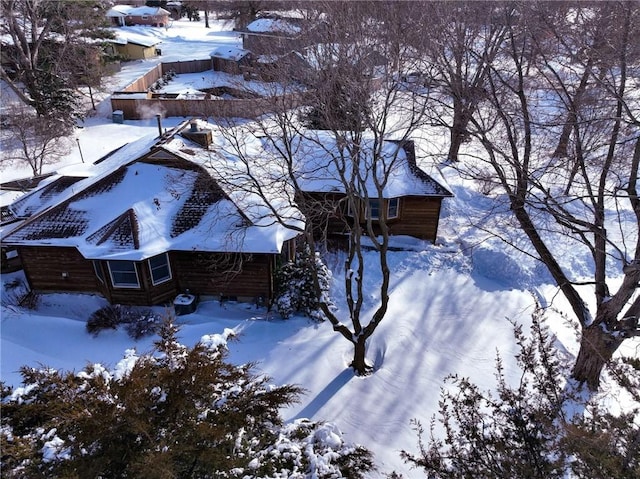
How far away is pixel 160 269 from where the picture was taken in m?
13.0

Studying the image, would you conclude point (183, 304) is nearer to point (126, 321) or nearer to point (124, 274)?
point (126, 321)

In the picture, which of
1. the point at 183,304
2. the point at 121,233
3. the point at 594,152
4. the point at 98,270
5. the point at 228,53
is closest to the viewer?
the point at 594,152

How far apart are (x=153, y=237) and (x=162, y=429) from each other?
7750 mm

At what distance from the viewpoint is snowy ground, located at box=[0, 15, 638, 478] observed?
32.5 ft

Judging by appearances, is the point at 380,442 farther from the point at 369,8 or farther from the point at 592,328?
the point at 369,8

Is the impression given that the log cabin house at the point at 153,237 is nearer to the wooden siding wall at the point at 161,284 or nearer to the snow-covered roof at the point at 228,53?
the wooden siding wall at the point at 161,284

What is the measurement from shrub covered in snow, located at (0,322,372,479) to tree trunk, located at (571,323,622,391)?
5719 millimetres

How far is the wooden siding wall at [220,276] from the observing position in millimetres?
13016

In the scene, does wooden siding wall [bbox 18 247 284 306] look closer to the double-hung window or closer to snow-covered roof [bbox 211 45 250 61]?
the double-hung window

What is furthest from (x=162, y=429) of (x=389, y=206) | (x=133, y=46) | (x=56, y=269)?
(x=133, y=46)

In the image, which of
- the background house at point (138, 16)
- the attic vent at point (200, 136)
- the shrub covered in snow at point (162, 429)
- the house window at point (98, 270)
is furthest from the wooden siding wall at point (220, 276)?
the background house at point (138, 16)

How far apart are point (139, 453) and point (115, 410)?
0.57 metres

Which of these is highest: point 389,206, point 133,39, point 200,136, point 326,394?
point 133,39

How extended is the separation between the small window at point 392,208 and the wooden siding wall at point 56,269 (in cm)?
1016
